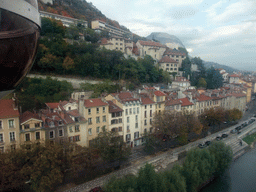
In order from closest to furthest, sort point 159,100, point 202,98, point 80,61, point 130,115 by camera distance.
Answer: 1. point 130,115
2. point 159,100
3. point 202,98
4. point 80,61

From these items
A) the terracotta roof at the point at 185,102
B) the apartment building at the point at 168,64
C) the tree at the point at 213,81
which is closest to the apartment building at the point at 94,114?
the terracotta roof at the point at 185,102

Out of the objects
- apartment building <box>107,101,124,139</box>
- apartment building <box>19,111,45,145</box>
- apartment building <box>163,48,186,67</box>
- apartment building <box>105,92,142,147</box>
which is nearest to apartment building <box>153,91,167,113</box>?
apartment building <box>105,92,142,147</box>

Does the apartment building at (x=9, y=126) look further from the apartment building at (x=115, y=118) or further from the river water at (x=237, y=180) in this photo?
the river water at (x=237, y=180)

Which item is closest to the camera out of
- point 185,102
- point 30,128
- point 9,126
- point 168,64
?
point 9,126

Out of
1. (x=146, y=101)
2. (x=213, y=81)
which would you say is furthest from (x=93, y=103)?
(x=213, y=81)

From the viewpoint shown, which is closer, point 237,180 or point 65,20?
point 237,180

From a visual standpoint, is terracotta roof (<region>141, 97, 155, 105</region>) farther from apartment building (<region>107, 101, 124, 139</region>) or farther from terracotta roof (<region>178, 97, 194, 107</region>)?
terracotta roof (<region>178, 97, 194, 107</region>)

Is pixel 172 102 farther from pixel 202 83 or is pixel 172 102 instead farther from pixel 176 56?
pixel 176 56

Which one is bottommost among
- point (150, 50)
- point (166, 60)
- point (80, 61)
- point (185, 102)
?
point (185, 102)
